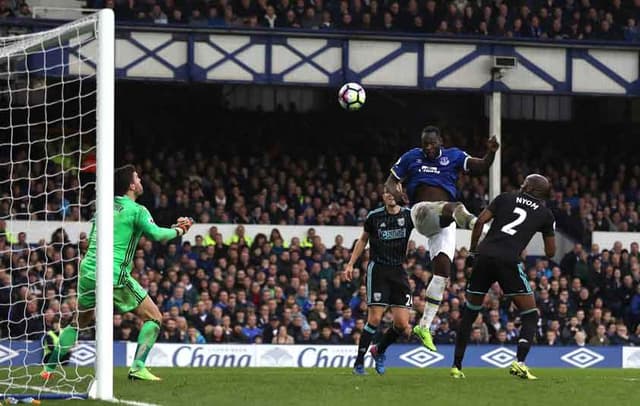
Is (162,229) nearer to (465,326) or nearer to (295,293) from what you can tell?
(465,326)

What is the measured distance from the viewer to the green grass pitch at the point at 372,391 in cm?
1130

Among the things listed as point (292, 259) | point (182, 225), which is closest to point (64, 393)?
point (182, 225)

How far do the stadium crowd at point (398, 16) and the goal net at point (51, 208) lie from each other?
2.49m

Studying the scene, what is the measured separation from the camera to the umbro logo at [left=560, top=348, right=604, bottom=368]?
78.1 feet

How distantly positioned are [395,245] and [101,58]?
5174 millimetres

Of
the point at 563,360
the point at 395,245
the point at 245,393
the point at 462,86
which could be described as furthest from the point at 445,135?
Result: the point at 245,393

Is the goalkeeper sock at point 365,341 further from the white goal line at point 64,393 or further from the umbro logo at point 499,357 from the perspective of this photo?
the umbro logo at point 499,357

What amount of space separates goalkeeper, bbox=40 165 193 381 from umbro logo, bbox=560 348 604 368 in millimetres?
12131

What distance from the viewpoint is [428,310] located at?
15.4m

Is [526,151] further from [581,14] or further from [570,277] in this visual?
[570,277]

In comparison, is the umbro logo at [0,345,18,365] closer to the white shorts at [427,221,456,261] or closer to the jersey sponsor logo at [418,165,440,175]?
the white shorts at [427,221,456,261]

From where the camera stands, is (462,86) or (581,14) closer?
(462,86)

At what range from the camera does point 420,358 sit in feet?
76.0

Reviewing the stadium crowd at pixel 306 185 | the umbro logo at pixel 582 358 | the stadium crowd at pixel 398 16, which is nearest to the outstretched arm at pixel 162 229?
the umbro logo at pixel 582 358
